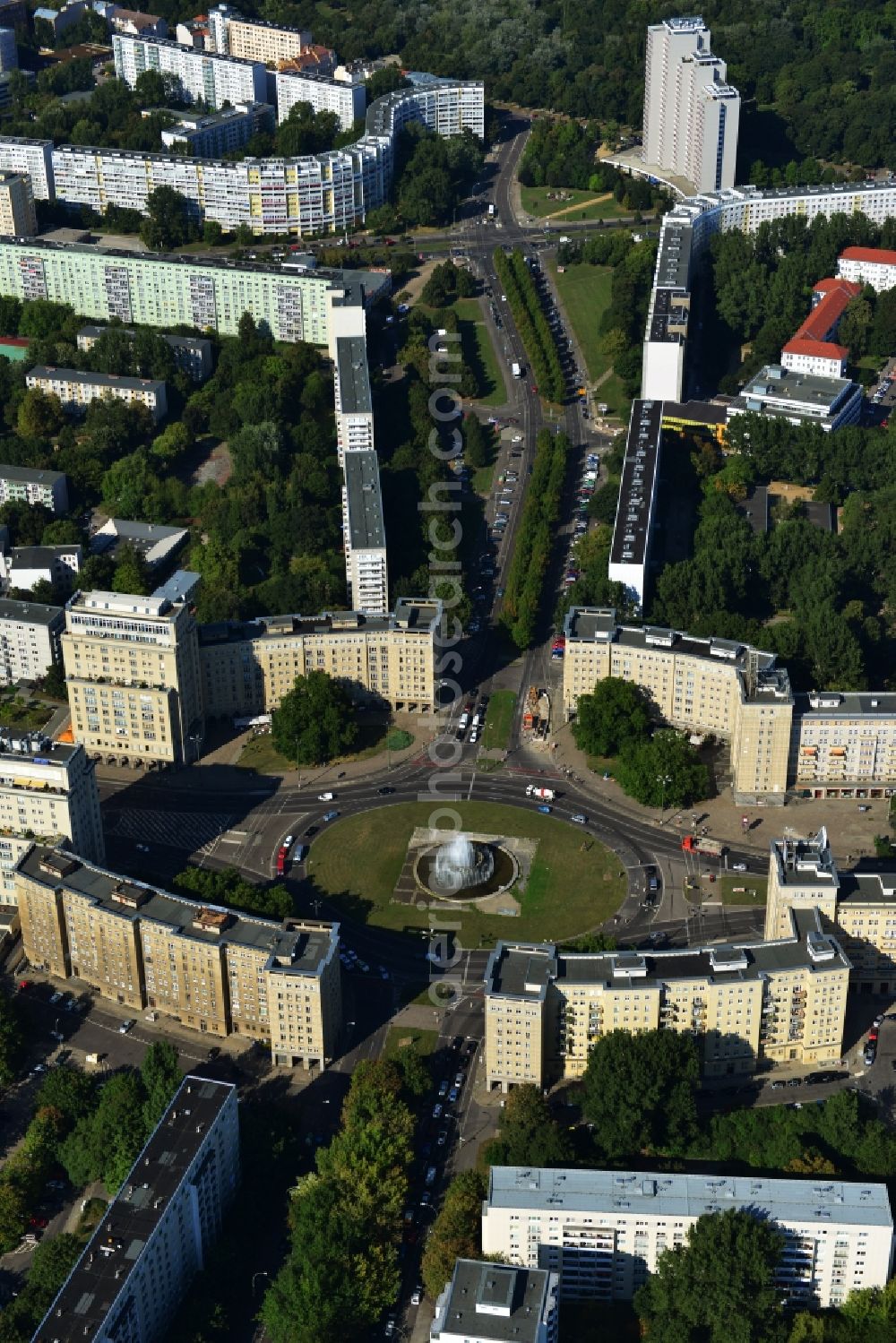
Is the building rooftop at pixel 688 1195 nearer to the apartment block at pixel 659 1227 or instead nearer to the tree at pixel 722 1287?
the apartment block at pixel 659 1227

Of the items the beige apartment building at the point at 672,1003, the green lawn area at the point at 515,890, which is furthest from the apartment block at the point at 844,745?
the beige apartment building at the point at 672,1003

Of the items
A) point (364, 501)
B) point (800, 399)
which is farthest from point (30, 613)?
point (800, 399)

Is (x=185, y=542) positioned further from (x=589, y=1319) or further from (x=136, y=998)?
(x=589, y=1319)

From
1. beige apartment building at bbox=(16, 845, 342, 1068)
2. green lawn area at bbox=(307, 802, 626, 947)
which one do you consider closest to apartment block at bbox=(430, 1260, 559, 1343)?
beige apartment building at bbox=(16, 845, 342, 1068)

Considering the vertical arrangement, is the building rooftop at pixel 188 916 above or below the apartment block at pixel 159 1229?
above

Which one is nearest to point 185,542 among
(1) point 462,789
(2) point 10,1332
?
(1) point 462,789

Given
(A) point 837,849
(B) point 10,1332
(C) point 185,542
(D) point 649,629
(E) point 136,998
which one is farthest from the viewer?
(C) point 185,542
